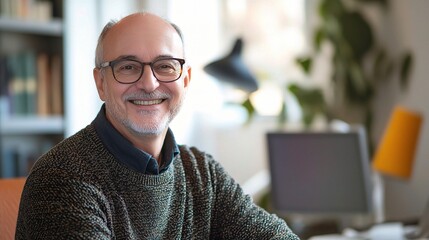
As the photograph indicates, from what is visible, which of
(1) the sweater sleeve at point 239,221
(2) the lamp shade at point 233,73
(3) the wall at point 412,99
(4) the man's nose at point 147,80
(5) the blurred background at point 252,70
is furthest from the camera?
(5) the blurred background at point 252,70

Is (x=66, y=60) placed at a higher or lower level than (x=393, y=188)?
higher

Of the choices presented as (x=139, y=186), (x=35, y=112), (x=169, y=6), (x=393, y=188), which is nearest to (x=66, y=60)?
(x=35, y=112)

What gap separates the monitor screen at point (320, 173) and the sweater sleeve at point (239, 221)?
122cm

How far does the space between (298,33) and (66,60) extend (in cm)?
146

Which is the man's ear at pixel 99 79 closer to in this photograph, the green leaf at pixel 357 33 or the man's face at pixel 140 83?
the man's face at pixel 140 83

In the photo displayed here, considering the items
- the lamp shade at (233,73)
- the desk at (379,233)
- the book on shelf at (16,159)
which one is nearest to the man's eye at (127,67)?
the desk at (379,233)

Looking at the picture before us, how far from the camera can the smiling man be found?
1.01 m

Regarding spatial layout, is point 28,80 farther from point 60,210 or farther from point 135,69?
point 60,210

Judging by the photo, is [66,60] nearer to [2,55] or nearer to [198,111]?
[2,55]

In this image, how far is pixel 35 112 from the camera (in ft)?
12.6

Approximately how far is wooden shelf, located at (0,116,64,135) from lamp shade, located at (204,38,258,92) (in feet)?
5.03

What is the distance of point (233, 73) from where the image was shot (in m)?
2.53

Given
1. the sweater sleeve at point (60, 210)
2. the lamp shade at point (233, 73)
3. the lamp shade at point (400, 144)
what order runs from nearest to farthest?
the sweater sleeve at point (60, 210) → the lamp shade at point (400, 144) → the lamp shade at point (233, 73)

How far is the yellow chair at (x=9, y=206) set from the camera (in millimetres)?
1299
